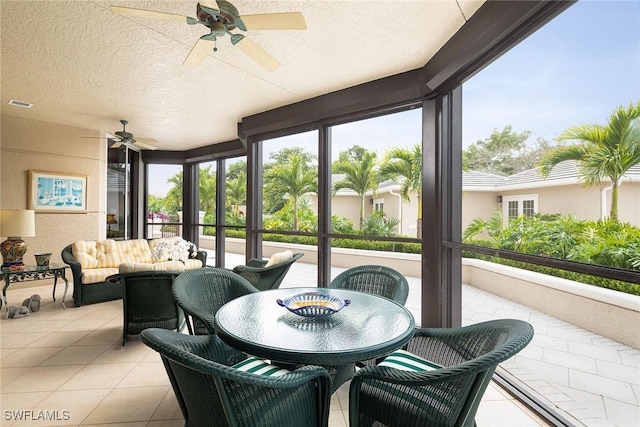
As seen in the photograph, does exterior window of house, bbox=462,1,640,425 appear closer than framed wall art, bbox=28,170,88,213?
Yes

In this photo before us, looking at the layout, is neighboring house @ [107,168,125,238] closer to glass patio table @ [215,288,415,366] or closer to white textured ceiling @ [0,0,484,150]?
white textured ceiling @ [0,0,484,150]

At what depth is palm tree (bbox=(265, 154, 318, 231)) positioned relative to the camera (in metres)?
4.77

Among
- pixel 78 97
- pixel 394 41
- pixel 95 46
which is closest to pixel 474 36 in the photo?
pixel 394 41

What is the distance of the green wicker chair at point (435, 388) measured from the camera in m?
1.17

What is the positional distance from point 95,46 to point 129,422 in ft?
10.1

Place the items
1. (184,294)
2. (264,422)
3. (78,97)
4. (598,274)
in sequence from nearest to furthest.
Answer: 1. (264,422)
2. (598,274)
3. (184,294)
4. (78,97)

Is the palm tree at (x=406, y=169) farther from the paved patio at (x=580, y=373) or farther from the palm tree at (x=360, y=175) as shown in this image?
the paved patio at (x=580, y=373)

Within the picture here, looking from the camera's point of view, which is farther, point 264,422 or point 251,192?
point 251,192

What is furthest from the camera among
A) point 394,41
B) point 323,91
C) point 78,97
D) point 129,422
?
point 78,97

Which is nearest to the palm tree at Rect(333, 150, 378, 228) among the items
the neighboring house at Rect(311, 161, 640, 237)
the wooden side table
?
the neighboring house at Rect(311, 161, 640, 237)

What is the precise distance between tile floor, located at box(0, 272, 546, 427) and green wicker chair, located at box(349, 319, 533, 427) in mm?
800

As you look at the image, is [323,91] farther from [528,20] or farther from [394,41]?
[528,20]

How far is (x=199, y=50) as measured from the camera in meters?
2.36

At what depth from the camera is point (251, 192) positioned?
5.32 meters
